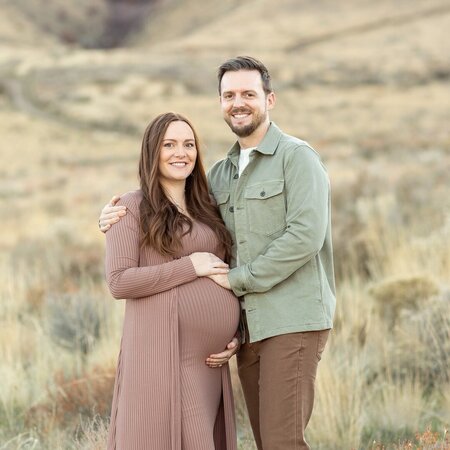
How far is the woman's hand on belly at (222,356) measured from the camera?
3.57 metres

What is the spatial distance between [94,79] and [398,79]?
2061 cm

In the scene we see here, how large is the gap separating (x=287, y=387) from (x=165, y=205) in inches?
39.7

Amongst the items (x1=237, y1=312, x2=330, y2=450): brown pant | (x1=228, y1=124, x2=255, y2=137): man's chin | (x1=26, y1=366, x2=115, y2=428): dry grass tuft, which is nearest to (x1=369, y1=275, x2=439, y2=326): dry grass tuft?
(x1=26, y1=366, x2=115, y2=428): dry grass tuft

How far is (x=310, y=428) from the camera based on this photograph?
462 centimetres

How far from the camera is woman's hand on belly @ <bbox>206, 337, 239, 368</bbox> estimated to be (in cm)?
357

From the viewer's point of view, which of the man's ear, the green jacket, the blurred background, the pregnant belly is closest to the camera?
the green jacket

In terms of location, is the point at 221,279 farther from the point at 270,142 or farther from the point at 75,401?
the point at 75,401

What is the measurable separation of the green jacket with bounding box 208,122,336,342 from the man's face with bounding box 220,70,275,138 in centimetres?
10

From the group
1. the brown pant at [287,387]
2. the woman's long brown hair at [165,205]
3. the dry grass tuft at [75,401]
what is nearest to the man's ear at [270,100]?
the woman's long brown hair at [165,205]

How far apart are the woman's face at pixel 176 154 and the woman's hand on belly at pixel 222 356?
33.0 inches

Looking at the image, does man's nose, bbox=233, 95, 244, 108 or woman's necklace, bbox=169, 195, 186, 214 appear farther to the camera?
woman's necklace, bbox=169, 195, 186, 214

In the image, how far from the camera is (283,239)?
339cm

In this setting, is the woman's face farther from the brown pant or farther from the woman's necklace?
the brown pant

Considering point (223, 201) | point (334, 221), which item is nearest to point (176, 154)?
point (223, 201)
